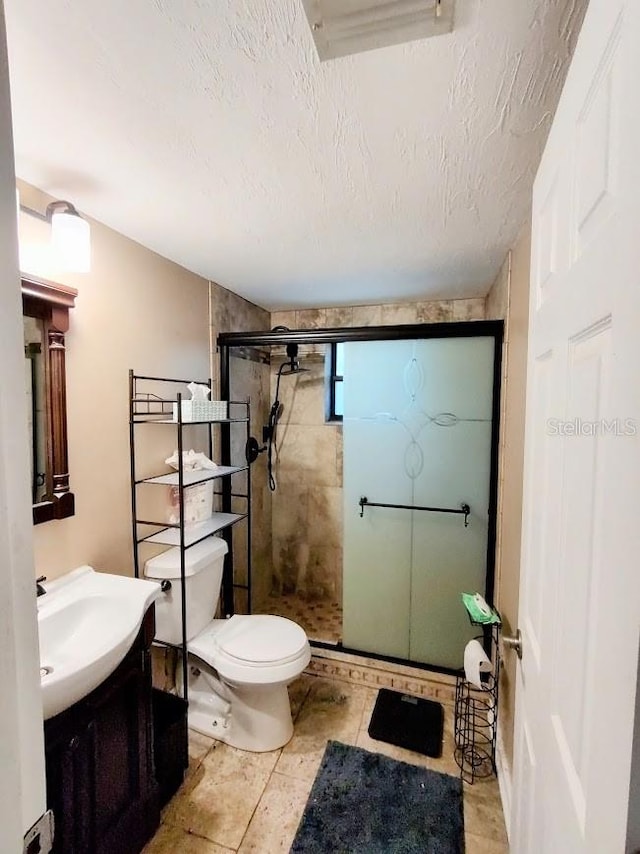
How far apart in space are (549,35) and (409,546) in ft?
6.54

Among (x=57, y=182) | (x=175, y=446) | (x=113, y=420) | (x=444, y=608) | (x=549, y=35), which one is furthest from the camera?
(x=444, y=608)

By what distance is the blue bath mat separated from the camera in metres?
1.31

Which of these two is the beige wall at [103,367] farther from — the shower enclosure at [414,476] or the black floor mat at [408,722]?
the black floor mat at [408,722]

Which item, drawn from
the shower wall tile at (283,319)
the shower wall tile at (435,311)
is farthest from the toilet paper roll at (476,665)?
the shower wall tile at (283,319)

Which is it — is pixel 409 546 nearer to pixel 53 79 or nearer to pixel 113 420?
pixel 113 420

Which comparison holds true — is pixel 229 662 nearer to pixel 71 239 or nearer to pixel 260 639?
pixel 260 639

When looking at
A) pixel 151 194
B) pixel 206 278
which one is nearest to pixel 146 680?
pixel 151 194

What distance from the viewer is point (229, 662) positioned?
5.38ft

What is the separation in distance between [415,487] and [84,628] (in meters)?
1.60

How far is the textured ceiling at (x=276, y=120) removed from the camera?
73cm

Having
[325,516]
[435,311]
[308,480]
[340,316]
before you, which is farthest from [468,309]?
[325,516]

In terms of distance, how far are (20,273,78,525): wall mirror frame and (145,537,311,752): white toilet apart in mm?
557

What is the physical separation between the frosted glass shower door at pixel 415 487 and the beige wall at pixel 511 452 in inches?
6.5

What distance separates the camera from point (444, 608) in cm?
208
